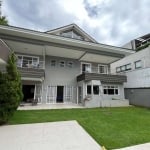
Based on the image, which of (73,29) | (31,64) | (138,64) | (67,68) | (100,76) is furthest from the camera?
(138,64)

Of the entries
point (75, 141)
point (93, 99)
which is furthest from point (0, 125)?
point (93, 99)

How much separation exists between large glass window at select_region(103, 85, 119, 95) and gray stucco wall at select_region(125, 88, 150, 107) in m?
1.95

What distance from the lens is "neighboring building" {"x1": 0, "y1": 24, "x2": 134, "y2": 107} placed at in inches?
541

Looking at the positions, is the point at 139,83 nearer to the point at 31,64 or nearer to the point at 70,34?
the point at 70,34

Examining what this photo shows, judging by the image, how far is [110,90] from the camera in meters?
17.1

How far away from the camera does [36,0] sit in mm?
12547

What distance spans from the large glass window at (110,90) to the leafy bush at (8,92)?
1185 cm

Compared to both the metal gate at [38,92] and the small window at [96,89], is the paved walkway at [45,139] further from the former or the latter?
the small window at [96,89]

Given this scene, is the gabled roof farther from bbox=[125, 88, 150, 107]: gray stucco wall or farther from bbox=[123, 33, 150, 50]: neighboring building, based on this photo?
bbox=[123, 33, 150, 50]: neighboring building

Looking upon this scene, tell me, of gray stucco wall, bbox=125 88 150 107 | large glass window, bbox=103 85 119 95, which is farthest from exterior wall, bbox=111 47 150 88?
large glass window, bbox=103 85 119 95

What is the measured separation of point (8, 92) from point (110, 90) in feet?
43.3

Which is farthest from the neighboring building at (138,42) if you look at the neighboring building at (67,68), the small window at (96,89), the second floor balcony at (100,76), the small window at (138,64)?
the small window at (96,89)

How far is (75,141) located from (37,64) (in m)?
12.9

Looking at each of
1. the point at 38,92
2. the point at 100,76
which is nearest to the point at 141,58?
the point at 100,76
